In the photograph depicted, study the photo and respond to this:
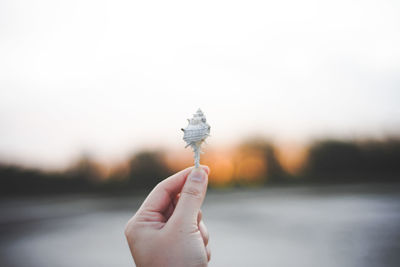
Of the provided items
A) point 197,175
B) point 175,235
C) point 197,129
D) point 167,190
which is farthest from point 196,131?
point 175,235

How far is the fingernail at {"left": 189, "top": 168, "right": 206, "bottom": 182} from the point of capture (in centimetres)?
451

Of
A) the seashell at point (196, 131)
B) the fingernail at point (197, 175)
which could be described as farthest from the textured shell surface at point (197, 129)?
the fingernail at point (197, 175)

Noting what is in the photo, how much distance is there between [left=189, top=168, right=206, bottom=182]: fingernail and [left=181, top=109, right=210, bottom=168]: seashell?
211 mm

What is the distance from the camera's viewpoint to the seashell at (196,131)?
4547 millimetres

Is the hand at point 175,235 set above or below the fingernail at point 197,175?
below

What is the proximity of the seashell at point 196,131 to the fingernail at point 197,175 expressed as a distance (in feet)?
0.69

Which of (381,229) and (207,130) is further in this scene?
(381,229)

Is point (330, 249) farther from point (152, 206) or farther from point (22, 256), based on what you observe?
point (22, 256)

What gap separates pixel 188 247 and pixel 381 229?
19.3 m

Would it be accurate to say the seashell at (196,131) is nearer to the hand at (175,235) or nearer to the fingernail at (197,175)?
the fingernail at (197,175)

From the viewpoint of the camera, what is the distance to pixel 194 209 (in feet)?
14.0

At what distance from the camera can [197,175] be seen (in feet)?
15.0

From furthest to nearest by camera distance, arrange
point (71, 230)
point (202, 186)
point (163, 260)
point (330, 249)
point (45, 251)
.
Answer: point (71, 230)
point (45, 251)
point (330, 249)
point (202, 186)
point (163, 260)

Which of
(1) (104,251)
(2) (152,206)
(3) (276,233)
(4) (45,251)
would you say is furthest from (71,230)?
(2) (152,206)
